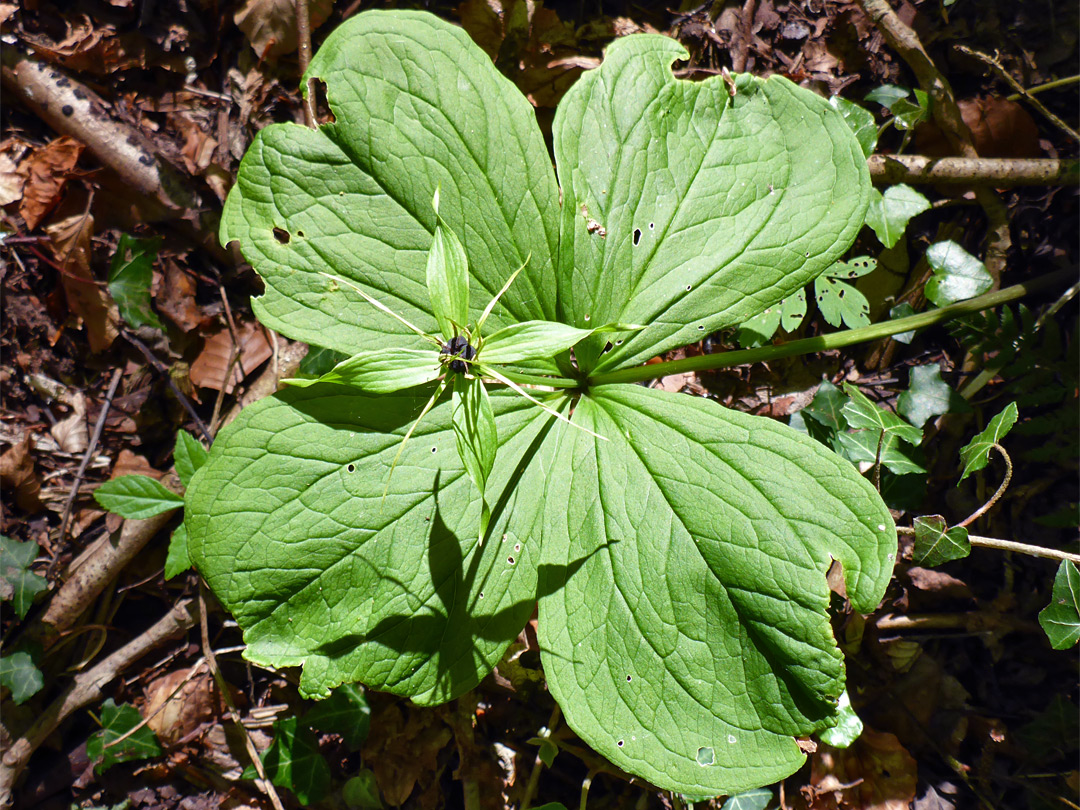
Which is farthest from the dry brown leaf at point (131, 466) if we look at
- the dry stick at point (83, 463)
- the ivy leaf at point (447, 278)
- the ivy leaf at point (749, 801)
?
the ivy leaf at point (749, 801)

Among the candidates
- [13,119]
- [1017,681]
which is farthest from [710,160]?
[13,119]

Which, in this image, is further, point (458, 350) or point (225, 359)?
point (225, 359)

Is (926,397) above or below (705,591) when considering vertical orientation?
below

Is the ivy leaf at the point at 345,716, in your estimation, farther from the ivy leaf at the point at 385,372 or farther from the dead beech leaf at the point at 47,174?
the dead beech leaf at the point at 47,174

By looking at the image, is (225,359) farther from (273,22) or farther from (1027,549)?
(1027,549)

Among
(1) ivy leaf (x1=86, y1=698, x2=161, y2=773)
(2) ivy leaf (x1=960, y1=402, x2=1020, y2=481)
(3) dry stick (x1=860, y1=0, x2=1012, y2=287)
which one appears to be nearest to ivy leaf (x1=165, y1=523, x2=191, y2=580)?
(1) ivy leaf (x1=86, y1=698, x2=161, y2=773)

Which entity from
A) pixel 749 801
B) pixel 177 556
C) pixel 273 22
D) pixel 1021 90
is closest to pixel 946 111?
pixel 1021 90
